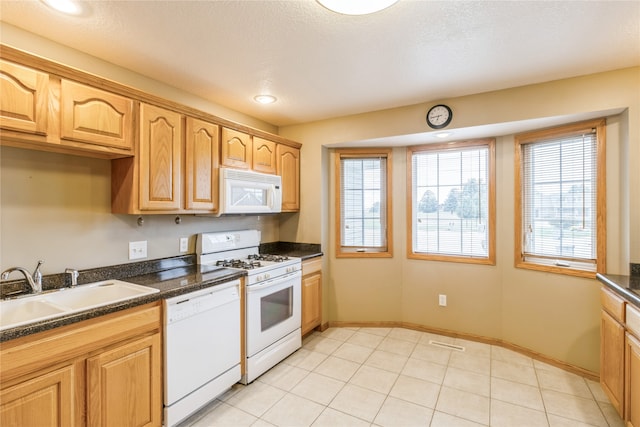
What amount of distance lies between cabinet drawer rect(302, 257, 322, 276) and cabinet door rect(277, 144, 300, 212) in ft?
2.04

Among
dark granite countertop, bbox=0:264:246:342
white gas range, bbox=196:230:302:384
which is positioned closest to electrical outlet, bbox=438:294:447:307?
white gas range, bbox=196:230:302:384

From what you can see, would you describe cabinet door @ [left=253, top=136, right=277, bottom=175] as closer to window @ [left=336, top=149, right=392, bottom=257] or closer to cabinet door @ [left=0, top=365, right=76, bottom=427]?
window @ [left=336, top=149, right=392, bottom=257]

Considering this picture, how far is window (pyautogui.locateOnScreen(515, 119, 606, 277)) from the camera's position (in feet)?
8.20

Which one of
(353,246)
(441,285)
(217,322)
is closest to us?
(217,322)

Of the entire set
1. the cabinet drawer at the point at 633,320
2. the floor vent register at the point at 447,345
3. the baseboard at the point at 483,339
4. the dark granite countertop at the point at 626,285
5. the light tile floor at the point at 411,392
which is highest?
the dark granite countertop at the point at 626,285

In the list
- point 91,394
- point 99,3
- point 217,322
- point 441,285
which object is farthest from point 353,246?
point 99,3

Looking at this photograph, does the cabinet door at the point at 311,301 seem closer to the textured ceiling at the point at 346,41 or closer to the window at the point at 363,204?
the window at the point at 363,204

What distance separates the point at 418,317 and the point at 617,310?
1832mm

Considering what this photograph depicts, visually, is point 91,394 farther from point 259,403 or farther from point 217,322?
point 259,403

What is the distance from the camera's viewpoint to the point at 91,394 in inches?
60.8

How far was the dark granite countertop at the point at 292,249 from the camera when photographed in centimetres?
347

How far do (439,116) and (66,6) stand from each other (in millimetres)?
2725

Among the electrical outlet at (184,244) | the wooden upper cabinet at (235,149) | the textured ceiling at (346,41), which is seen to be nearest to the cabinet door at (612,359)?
the textured ceiling at (346,41)

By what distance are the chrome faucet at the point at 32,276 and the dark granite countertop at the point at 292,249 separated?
1.95 metres
